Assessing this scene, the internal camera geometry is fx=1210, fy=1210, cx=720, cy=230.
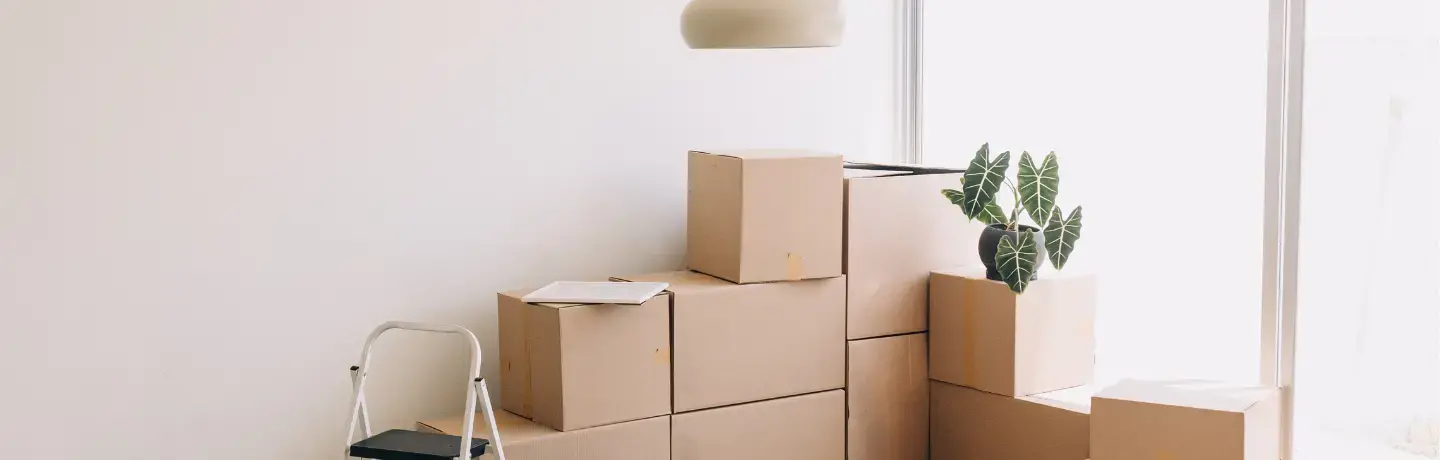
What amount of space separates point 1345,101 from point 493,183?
2.18 m

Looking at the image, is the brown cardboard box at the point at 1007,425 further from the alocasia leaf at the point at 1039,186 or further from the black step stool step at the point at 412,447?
the black step stool step at the point at 412,447

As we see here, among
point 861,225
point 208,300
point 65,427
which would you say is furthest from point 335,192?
point 861,225

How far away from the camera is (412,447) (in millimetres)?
2666

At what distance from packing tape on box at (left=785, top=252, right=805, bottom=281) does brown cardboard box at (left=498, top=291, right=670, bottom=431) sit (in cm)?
36

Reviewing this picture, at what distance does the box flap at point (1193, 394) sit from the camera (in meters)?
2.74

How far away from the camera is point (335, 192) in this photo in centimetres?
312

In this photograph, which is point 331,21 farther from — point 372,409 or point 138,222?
point 372,409

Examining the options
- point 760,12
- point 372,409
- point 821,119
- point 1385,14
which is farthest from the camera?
point 821,119

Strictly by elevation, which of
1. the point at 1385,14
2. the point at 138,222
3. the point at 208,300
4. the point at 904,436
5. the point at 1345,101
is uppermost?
the point at 1385,14

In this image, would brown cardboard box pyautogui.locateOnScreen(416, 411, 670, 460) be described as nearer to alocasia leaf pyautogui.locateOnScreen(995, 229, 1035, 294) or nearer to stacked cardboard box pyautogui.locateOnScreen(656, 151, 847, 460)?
stacked cardboard box pyautogui.locateOnScreen(656, 151, 847, 460)

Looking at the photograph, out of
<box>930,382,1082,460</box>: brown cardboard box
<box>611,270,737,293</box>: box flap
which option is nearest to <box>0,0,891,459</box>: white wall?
<box>611,270,737,293</box>: box flap

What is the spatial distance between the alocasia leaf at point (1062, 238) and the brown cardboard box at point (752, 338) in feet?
1.88

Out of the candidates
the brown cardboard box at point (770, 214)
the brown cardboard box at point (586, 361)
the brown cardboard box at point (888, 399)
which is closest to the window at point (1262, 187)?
the brown cardboard box at point (888, 399)

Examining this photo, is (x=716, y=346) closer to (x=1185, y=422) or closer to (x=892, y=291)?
(x=892, y=291)
